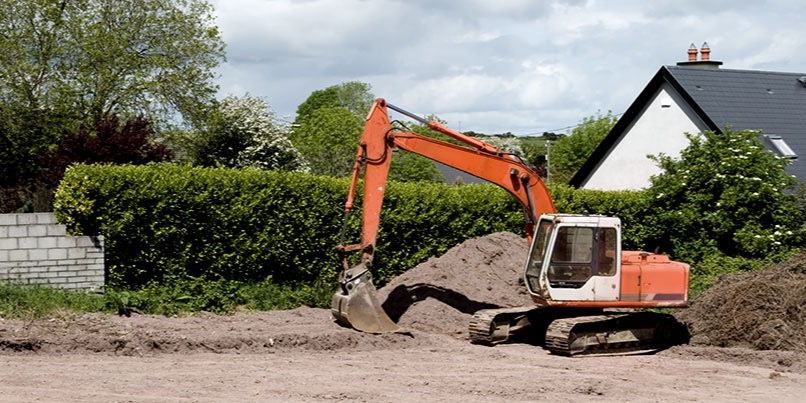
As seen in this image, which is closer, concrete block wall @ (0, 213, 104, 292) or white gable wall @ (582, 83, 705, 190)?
concrete block wall @ (0, 213, 104, 292)

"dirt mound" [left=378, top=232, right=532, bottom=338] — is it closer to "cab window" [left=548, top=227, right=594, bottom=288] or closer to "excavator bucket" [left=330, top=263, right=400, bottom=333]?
"excavator bucket" [left=330, top=263, right=400, bottom=333]

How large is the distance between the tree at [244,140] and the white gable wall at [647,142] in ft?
33.5

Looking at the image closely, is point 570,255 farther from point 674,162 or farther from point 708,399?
point 674,162

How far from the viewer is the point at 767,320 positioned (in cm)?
1594

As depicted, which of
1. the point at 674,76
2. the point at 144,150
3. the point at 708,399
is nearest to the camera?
the point at 708,399

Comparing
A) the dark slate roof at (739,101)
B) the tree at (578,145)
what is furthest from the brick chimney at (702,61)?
the tree at (578,145)

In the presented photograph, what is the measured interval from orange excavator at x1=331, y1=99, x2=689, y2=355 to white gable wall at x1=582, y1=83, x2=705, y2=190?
14891 mm

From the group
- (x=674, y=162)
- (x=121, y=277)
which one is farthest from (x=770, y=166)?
(x=121, y=277)

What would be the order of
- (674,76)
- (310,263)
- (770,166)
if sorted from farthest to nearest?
(674,76)
(770,166)
(310,263)

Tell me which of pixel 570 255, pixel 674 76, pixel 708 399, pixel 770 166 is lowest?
pixel 708 399

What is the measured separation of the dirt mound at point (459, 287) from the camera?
17.6m

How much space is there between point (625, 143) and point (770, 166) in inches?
341

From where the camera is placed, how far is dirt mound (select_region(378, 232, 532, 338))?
1764 centimetres

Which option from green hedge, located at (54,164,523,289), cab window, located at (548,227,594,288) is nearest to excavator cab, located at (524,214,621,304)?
cab window, located at (548,227,594,288)
